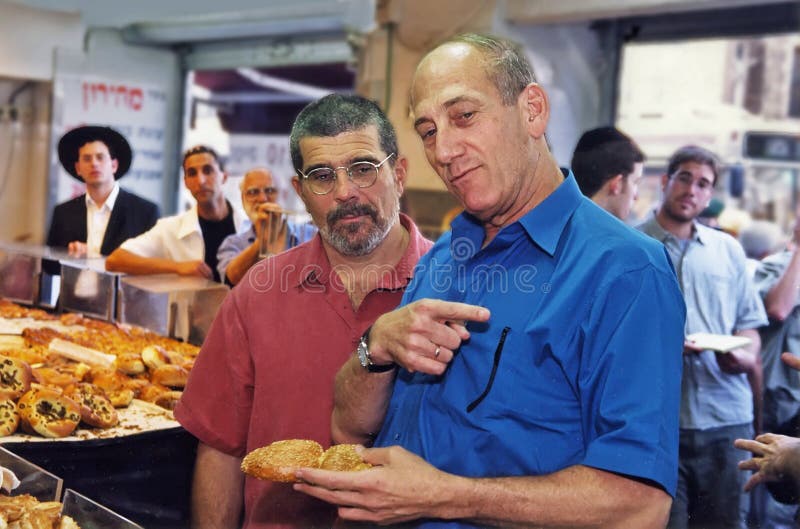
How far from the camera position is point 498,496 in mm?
1257

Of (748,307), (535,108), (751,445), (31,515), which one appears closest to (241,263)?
(31,515)

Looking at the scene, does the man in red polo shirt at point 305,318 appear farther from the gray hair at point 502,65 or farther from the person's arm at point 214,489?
the gray hair at point 502,65

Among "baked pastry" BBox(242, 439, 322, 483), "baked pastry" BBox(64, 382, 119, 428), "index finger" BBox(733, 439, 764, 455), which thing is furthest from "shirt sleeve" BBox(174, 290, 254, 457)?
"index finger" BBox(733, 439, 764, 455)

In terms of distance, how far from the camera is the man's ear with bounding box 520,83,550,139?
144 cm

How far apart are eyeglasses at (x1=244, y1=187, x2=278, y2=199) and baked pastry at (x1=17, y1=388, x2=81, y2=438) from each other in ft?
2.68

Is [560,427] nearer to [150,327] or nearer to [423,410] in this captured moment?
[423,410]

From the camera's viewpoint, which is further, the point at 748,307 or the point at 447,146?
the point at 748,307

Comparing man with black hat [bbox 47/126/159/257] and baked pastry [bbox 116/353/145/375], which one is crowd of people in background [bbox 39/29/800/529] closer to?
man with black hat [bbox 47/126/159/257]

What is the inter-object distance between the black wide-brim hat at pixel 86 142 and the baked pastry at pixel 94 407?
70cm

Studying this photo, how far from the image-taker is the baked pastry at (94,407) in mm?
2219

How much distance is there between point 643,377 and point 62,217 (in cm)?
210

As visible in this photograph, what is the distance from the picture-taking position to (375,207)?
1997mm

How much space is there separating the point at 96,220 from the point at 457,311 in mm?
1786

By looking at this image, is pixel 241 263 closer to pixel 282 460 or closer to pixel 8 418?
pixel 8 418
